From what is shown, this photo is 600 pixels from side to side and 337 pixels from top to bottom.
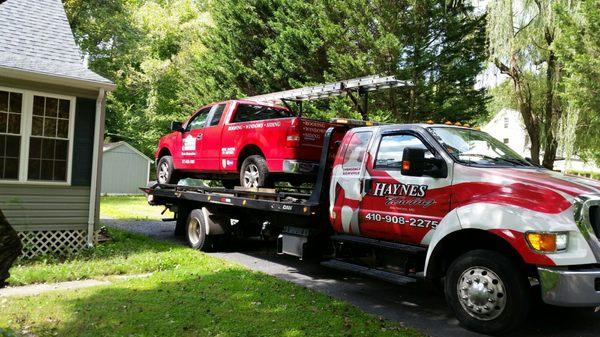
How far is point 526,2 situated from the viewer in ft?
49.5

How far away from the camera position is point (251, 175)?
8.54 m

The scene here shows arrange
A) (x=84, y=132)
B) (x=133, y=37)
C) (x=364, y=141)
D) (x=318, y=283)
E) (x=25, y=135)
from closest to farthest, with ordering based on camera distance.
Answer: (x=364, y=141) → (x=318, y=283) → (x=25, y=135) → (x=84, y=132) → (x=133, y=37)

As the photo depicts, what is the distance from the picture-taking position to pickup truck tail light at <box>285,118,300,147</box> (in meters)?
7.52

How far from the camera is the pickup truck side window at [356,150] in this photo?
6.63m

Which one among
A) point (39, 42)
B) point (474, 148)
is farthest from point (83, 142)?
point (474, 148)

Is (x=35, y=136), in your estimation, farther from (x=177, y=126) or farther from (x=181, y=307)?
(x=181, y=307)

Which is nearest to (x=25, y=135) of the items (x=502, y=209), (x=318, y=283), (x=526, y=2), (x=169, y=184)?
(x=169, y=184)

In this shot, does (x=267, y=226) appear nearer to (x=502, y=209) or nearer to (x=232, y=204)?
(x=232, y=204)

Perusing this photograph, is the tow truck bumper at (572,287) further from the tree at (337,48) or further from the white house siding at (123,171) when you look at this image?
the white house siding at (123,171)

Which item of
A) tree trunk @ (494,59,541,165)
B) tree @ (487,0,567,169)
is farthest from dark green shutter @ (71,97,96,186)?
tree trunk @ (494,59,541,165)

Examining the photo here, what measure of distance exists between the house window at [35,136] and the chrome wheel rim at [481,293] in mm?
8019

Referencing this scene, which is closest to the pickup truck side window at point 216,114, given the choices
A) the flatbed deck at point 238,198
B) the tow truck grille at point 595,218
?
the flatbed deck at point 238,198

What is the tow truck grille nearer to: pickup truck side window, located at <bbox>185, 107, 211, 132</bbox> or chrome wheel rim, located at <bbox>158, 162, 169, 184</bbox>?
pickup truck side window, located at <bbox>185, 107, 211, 132</bbox>

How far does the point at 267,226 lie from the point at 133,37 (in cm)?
2745
